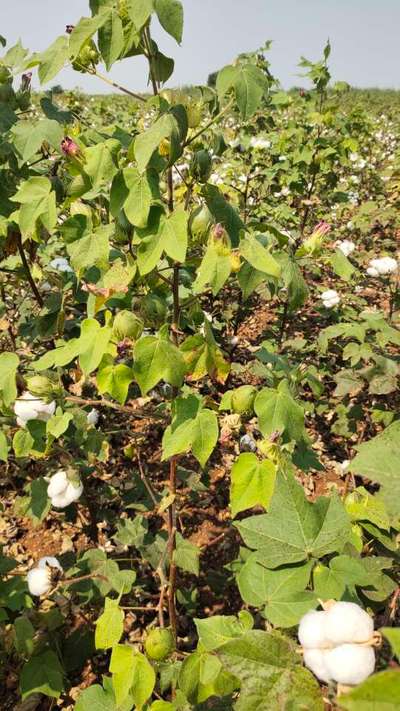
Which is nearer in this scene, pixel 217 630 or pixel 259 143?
pixel 217 630

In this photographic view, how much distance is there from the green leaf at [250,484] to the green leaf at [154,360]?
297 millimetres

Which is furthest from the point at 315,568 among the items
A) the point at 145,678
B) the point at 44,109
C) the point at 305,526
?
the point at 44,109

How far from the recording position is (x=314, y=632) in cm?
68

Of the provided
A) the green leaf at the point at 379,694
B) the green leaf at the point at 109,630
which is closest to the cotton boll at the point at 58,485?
the green leaf at the point at 109,630

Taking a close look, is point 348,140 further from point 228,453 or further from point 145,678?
point 145,678

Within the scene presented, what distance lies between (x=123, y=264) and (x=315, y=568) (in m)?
0.89

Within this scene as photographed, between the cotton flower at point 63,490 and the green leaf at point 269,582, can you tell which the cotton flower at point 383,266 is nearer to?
the cotton flower at point 63,490

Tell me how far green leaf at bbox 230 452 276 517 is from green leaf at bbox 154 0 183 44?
3.15 feet

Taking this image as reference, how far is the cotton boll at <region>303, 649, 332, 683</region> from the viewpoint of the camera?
66 centimetres

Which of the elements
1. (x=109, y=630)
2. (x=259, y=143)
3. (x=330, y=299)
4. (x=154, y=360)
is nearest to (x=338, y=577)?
(x=154, y=360)

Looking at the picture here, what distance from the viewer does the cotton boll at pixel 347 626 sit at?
64 cm

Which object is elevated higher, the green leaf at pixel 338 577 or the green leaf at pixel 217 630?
the green leaf at pixel 338 577

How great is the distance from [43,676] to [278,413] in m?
1.30

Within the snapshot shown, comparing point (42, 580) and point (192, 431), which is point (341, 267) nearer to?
point (192, 431)
